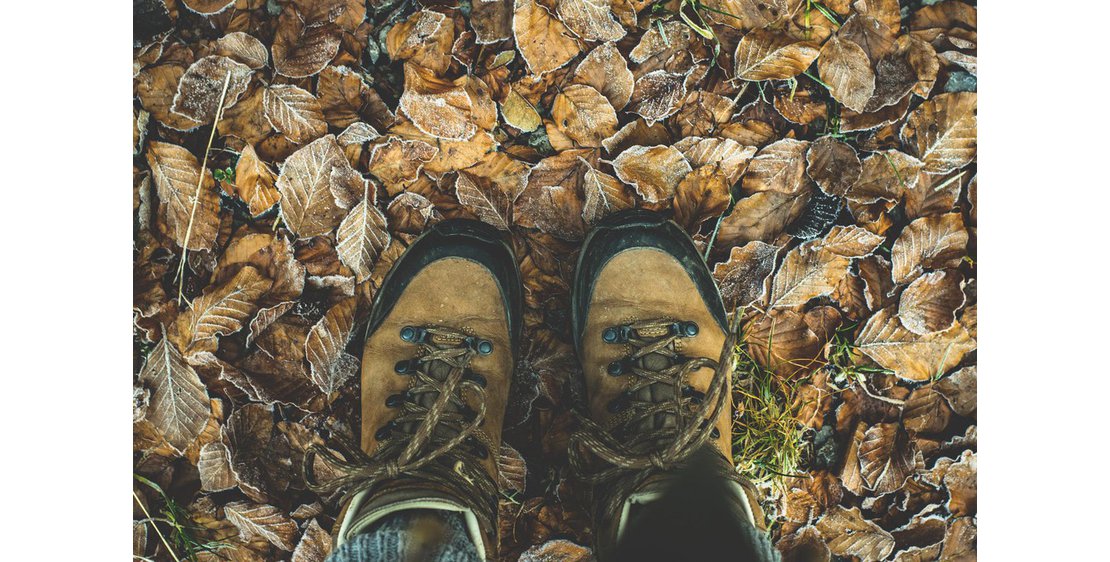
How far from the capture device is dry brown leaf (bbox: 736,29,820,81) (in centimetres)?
123

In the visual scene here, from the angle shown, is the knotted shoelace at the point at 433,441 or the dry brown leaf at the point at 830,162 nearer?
the knotted shoelace at the point at 433,441

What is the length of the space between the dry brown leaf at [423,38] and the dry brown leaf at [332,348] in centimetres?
49

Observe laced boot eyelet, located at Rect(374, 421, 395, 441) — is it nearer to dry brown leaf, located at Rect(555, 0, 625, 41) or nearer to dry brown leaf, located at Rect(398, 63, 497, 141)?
dry brown leaf, located at Rect(398, 63, 497, 141)

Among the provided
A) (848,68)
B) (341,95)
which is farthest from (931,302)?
(341,95)

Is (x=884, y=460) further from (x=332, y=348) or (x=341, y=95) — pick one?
(x=341, y=95)

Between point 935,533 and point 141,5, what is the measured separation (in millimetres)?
1908

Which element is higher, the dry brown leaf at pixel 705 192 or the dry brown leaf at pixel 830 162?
the dry brown leaf at pixel 830 162

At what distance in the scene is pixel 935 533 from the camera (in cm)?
131

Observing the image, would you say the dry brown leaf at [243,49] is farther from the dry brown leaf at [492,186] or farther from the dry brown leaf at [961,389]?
the dry brown leaf at [961,389]

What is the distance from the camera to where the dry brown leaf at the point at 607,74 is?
1.23 m

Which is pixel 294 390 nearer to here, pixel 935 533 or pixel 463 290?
pixel 463 290

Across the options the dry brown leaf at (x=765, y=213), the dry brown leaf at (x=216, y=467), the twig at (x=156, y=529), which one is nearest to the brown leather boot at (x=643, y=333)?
the dry brown leaf at (x=765, y=213)

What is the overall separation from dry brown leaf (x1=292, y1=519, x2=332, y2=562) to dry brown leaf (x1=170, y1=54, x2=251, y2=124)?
2.74 feet

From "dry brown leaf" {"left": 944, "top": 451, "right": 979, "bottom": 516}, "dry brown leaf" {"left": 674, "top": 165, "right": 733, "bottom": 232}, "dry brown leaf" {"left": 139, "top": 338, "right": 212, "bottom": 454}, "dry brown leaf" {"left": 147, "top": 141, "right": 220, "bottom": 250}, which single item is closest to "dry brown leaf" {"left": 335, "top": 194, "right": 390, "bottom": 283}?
"dry brown leaf" {"left": 147, "top": 141, "right": 220, "bottom": 250}
